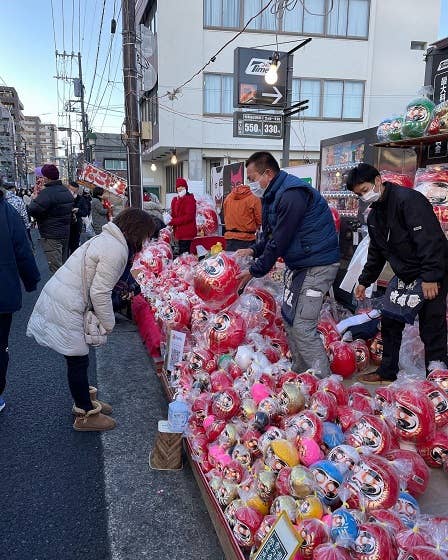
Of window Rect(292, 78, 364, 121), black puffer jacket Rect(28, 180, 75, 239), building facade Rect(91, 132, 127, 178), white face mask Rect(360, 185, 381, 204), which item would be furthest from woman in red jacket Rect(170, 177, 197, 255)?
building facade Rect(91, 132, 127, 178)

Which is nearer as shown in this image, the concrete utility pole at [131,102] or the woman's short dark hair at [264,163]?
the woman's short dark hair at [264,163]

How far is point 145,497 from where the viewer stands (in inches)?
106

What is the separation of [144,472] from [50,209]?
4636 millimetres

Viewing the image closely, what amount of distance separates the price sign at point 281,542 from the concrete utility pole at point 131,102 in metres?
7.60

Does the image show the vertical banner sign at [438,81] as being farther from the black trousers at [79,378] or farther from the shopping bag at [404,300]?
the black trousers at [79,378]

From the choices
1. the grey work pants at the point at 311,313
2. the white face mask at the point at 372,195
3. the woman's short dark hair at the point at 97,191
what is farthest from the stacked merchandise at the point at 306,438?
the woman's short dark hair at the point at 97,191

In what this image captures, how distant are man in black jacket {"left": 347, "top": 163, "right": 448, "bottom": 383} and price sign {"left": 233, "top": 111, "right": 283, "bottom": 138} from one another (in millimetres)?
5603

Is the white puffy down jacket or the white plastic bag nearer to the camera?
the white puffy down jacket

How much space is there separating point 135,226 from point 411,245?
194 cm

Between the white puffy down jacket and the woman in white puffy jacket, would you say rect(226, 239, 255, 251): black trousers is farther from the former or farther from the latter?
the white puffy down jacket

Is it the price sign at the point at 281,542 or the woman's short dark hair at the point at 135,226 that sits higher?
the woman's short dark hair at the point at 135,226

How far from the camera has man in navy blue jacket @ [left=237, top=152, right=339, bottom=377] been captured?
3.04m

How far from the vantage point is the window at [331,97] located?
1978 centimetres

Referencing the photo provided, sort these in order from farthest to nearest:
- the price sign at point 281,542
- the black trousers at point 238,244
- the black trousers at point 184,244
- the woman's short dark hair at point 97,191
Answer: the woman's short dark hair at point 97,191, the black trousers at point 184,244, the black trousers at point 238,244, the price sign at point 281,542
